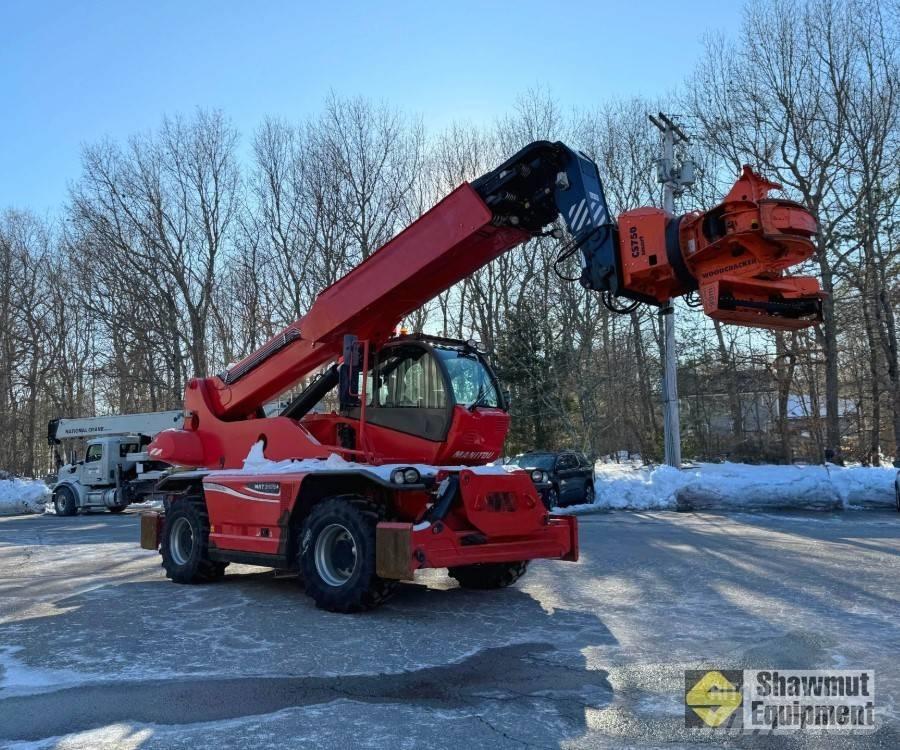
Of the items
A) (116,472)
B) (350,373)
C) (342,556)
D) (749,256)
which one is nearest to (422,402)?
(350,373)

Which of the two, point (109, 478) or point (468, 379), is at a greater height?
point (468, 379)

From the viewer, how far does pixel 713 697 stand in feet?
17.1

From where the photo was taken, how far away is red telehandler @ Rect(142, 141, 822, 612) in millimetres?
6910

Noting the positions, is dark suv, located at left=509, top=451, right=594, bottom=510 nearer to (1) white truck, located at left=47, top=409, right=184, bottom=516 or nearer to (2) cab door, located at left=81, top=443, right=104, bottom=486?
(1) white truck, located at left=47, top=409, right=184, bottom=516

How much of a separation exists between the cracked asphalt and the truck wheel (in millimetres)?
234

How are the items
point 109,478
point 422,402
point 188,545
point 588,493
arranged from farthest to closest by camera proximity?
point 109,478 → point 588,493 → point 188,545 → point 422,402

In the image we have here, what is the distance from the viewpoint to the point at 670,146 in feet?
80.1

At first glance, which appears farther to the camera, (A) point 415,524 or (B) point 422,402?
(B) point 422,402

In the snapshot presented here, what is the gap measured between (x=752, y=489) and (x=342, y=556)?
16.0 m

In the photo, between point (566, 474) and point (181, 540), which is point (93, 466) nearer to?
point (566, 474)

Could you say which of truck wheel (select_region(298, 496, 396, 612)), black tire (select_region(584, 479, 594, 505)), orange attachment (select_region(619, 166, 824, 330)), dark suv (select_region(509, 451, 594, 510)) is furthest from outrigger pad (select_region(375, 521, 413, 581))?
black tire (select_region(584, 479, 594, 505))

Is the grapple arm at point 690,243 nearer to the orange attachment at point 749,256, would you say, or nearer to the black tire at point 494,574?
the orange attachment at point 749,256

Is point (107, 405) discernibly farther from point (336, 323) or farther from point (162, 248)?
point (336, 323)

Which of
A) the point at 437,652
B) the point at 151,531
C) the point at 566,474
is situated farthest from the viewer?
the point at 566,474
